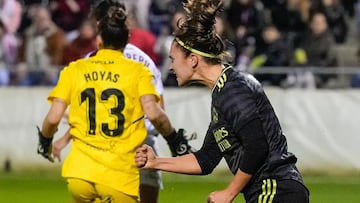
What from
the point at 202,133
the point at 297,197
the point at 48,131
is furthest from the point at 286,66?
the point at 297,197

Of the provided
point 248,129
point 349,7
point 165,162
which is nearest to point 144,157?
point 165,162

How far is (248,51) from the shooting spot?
1791 centimetres

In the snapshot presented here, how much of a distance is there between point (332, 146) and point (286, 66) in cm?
189

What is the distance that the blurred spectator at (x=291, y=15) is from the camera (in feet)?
63.3

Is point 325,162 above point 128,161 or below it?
below

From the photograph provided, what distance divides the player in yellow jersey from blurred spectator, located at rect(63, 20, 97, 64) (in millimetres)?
9092

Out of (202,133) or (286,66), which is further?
(286,66)

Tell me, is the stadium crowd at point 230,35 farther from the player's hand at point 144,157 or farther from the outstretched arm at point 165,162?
the player's hand at point 144,157

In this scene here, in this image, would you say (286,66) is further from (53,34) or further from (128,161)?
(128,161)

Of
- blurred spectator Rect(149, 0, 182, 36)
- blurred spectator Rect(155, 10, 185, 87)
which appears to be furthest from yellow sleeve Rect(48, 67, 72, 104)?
blurred spectator Rect(149, 0, 182, 36)

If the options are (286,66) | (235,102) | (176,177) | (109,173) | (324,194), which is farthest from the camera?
(286,66)

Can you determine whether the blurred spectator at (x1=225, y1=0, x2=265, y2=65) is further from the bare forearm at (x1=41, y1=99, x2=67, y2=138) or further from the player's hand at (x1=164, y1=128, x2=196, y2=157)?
the bare forearm at (x1=41, y1=99, x2=67, y2=138)

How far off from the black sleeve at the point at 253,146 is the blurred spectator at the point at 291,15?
13506mm

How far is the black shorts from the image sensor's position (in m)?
5.99
